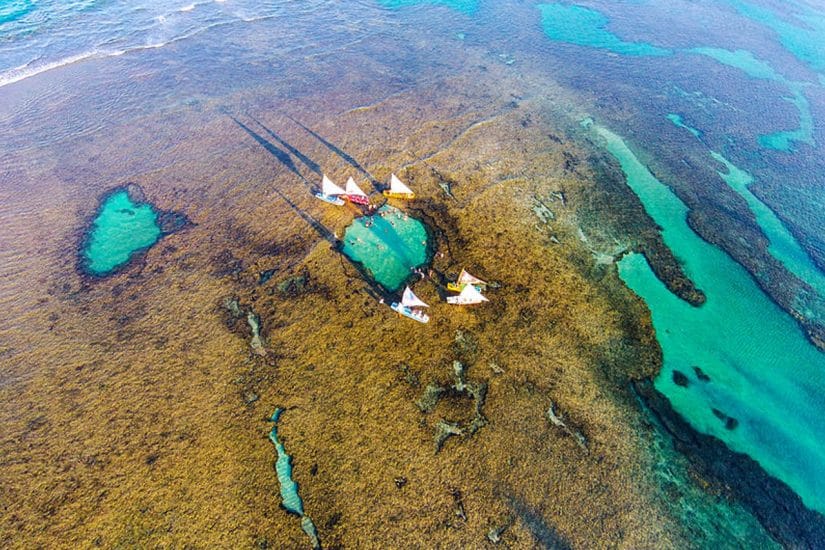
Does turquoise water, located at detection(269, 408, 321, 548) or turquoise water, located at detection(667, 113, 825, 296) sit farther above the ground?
turquoise water, located at detection(667, 113, 825, 296)

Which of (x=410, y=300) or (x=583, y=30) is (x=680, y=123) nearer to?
(x=583, y=30)

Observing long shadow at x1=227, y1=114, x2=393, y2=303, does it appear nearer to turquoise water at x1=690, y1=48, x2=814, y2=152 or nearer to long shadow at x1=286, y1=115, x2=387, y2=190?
long shadow at x1=286, y1=115, x2=387, y2=190

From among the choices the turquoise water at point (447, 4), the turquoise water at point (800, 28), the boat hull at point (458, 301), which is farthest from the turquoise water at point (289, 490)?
the turquoise water at point (800, 28)

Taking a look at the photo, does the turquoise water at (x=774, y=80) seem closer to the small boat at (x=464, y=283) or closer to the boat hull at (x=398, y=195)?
the small boat at (x=464, y=283)

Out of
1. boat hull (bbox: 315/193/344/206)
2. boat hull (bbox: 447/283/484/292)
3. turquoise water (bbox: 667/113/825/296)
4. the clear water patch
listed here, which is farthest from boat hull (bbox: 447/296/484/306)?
turquoise water (bbox: 667/113/825/296)

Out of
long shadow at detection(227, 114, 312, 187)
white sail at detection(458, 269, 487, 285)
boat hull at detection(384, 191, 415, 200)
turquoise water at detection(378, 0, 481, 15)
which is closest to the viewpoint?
white sail at detection(458, 269, 487, 285)
